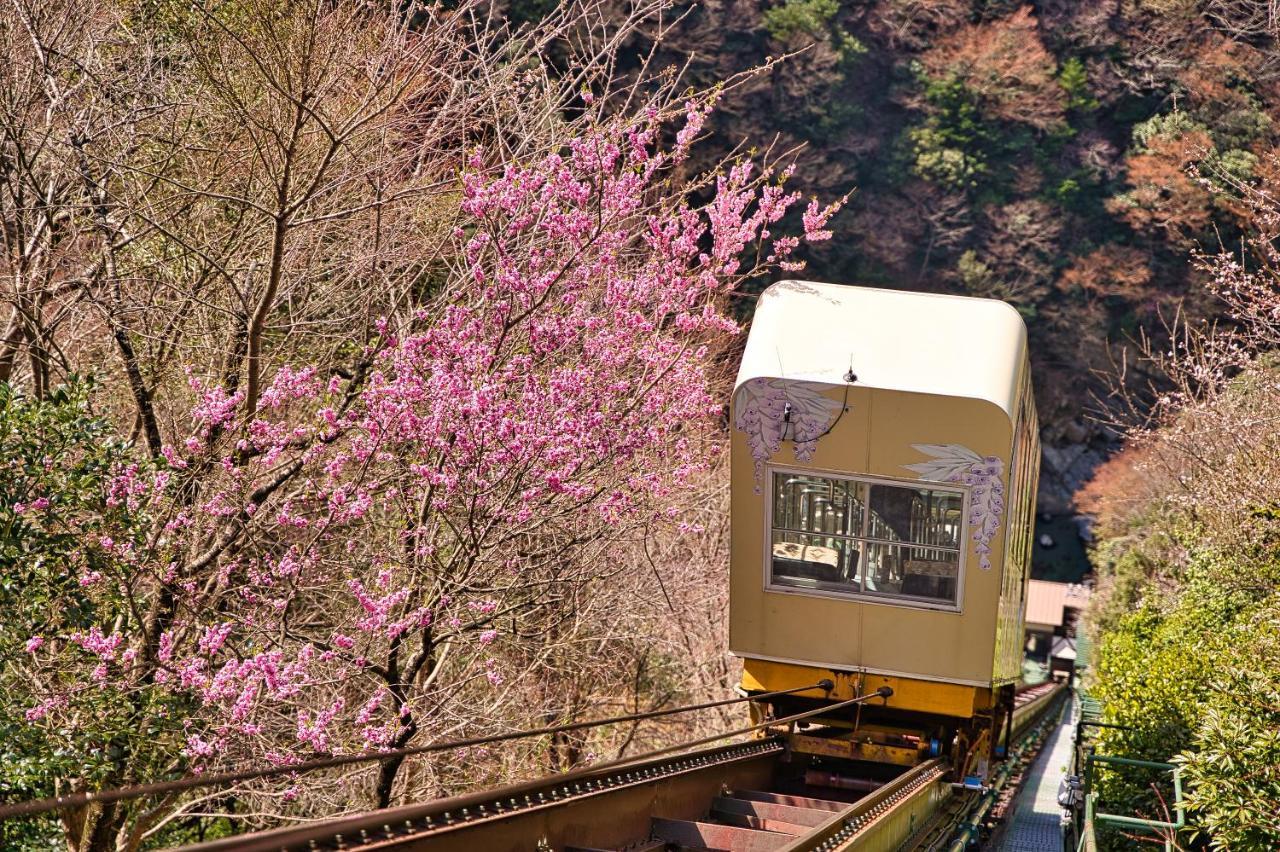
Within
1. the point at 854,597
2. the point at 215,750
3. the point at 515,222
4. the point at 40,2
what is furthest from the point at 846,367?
the point at 40,2

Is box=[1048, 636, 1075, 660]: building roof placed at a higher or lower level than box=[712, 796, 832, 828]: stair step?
lower

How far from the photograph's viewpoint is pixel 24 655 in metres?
8.43

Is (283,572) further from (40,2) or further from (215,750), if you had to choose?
(40,2)

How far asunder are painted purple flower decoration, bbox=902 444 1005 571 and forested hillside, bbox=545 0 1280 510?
40.6m

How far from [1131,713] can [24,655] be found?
8825mm

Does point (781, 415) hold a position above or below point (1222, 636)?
above

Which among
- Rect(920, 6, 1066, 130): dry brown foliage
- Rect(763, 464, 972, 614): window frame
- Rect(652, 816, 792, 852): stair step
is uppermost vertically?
Rect(920, 6, 1066, 130): dry brown foliage

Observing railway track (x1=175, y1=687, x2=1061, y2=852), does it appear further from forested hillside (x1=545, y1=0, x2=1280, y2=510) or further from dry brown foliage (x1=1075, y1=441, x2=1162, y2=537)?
forested hillside (x1=545, y1=0, x2=1280, y2=510)

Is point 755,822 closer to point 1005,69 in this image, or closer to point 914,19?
point 1005,69

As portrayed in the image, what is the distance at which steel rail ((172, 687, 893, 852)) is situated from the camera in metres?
4.12

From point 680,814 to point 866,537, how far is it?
128 inches

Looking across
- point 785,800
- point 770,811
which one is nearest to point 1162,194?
point 785,800

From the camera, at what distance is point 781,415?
1030 cm

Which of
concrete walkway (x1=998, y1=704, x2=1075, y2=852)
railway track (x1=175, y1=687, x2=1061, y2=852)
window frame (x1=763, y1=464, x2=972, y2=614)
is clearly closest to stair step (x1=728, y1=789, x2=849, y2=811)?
railway track (x1=175, y1=687, x2=1061, y2=852)
